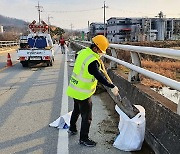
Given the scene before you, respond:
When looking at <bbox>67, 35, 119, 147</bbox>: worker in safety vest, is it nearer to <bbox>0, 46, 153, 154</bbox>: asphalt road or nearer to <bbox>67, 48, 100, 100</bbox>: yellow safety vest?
<bbox>67, 48, 100, 100</bbox>: yellow safety vest

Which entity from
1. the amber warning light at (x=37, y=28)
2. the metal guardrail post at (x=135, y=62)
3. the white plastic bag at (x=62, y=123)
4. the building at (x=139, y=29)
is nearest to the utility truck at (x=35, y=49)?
the amber warning light at (x=37, y=28)

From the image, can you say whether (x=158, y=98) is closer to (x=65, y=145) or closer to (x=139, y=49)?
(x=139, y=49)

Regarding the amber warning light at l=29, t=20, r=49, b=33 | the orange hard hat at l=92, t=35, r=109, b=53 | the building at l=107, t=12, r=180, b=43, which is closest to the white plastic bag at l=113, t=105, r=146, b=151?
the orange hard hat at l=92, t=35, r=109, b=53

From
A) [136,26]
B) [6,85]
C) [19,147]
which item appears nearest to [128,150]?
[19,147]

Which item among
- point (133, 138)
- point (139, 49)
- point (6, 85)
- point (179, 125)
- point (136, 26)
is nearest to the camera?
point (179, 125)

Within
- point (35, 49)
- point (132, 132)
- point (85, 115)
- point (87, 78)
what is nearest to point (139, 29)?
point (35, 49)

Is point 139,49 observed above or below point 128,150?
above

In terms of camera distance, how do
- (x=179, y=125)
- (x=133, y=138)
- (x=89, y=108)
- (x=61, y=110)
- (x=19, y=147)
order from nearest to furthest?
(x=179, y=125) → (x=133, y=138) → (x=19, y=147) → (x=89, y=108) → (x=61, y=110)

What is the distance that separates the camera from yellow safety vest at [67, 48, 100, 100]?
432 centimetres

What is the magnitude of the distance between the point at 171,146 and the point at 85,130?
1.65m

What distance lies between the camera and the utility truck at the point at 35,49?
52.2 ft

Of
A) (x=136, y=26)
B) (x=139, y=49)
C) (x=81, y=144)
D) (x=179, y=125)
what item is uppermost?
(x=136, y=26)

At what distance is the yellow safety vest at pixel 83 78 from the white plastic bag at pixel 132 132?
677mm

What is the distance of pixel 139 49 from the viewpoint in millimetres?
5035
